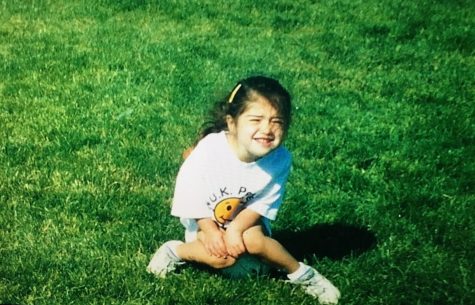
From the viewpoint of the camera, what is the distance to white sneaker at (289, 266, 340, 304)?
144 inches

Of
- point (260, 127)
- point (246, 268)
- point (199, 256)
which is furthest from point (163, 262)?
point (260, 127)

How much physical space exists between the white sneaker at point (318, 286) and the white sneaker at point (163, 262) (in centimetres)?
77

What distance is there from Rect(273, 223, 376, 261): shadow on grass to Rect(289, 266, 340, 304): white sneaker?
1.30ft

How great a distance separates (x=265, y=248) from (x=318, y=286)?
487 mm

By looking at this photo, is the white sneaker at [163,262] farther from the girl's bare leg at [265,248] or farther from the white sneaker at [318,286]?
the white sneaker at [318,286]

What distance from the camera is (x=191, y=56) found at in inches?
303

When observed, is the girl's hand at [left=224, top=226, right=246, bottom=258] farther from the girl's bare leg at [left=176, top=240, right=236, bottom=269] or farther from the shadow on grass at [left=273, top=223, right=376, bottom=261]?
the shadow on grass at [left=273, top=223, right=376, bottom=261]

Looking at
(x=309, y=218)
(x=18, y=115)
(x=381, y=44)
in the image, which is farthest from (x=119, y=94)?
(x=381, y=44)

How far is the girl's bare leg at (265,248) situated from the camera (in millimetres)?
3475

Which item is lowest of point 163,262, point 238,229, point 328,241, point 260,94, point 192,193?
point 328,241

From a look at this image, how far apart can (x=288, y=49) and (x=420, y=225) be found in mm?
4323

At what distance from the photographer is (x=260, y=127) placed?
3391 mm

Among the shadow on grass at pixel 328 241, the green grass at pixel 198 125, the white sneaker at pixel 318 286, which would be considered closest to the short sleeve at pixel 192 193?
the green grass at pixel 198 125

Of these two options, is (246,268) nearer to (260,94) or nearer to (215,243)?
(215,243)
